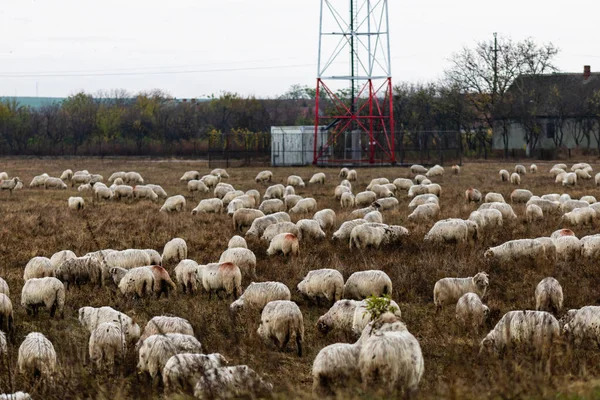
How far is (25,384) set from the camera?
7055 millimetres

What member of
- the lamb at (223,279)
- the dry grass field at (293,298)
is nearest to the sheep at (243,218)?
the dry grass field at (293,298)

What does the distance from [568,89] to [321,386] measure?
5399cm

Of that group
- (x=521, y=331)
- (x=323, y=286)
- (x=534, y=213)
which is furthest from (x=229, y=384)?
(x=534, y=213)

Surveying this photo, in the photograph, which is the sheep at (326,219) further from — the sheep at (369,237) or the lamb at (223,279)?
the lamb at (223,279)

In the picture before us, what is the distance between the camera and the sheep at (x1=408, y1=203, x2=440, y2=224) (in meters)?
17.9

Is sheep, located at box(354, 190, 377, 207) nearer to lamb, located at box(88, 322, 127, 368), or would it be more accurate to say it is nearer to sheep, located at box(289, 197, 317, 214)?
sheep, located at box(289, 197, 317, 214)

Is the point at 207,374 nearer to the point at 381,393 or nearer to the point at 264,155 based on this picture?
the point at 381,393

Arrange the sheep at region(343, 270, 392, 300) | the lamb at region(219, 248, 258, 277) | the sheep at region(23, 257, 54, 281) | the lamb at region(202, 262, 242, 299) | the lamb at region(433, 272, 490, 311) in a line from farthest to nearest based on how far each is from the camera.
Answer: the lamb at region(219, 248, 258, 277) < the sheep at region(23, 257, 54, 281) < the lamb at region(202, 262, 242, 299) < the sheep at region(343, 270, 392, 300) < the lamb at region(433, 272, 490, 311)

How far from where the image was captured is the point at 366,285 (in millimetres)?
10492

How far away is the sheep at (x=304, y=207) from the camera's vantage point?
19.9 m

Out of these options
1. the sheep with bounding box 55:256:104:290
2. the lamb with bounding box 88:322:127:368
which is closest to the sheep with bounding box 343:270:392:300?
the lamb with bounding box 88:322:127:368

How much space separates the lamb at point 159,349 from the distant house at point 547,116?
46.7m

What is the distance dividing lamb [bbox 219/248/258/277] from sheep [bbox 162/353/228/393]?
5370 millimetres

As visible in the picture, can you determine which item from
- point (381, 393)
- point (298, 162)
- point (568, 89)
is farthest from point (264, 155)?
point (381, 393)
